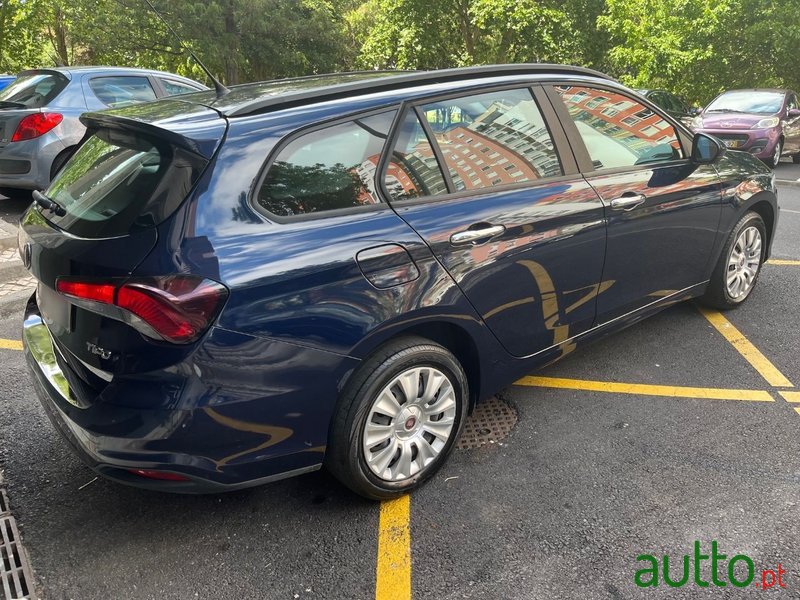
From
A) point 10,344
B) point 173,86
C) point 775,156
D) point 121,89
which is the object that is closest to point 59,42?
point 173,86

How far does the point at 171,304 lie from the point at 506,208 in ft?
4.79

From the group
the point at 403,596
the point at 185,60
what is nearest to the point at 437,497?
the point at 403,596

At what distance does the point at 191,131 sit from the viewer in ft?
7.07

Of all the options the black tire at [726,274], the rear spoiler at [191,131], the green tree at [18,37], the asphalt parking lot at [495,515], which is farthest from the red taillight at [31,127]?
the green tree at [18,37]

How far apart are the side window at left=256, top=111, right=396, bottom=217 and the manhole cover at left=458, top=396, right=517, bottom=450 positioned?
4.33 ft

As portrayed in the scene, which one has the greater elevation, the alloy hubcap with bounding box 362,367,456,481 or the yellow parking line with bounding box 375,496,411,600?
the alloy hubcap with bounding box 362,367,456,481

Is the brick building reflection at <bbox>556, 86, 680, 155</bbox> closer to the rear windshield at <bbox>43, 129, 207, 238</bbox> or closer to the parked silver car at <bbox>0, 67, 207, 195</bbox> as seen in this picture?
the rear windshield at <bbox>43, 129, 207, 238</bbox>

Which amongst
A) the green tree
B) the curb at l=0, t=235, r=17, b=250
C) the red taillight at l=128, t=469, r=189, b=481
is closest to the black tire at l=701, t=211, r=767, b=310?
the red taillight at l=128, t=469, r=189, b=481

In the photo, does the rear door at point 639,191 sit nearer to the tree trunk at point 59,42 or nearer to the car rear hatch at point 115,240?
the car rear hatch at point 115,240

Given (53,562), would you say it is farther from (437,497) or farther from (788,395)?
(788,395)

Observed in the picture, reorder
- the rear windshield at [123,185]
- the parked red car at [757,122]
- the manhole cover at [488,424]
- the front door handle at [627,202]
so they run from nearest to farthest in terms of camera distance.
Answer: the rear windshield at [123,185] < the manhole cover at [488,424] < the front door handle at [627,202] < the parked red car at [757,122]

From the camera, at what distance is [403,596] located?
2.19 m

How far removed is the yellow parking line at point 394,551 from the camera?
7.28 ft

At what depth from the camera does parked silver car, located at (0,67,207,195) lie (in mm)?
Result: 6484
